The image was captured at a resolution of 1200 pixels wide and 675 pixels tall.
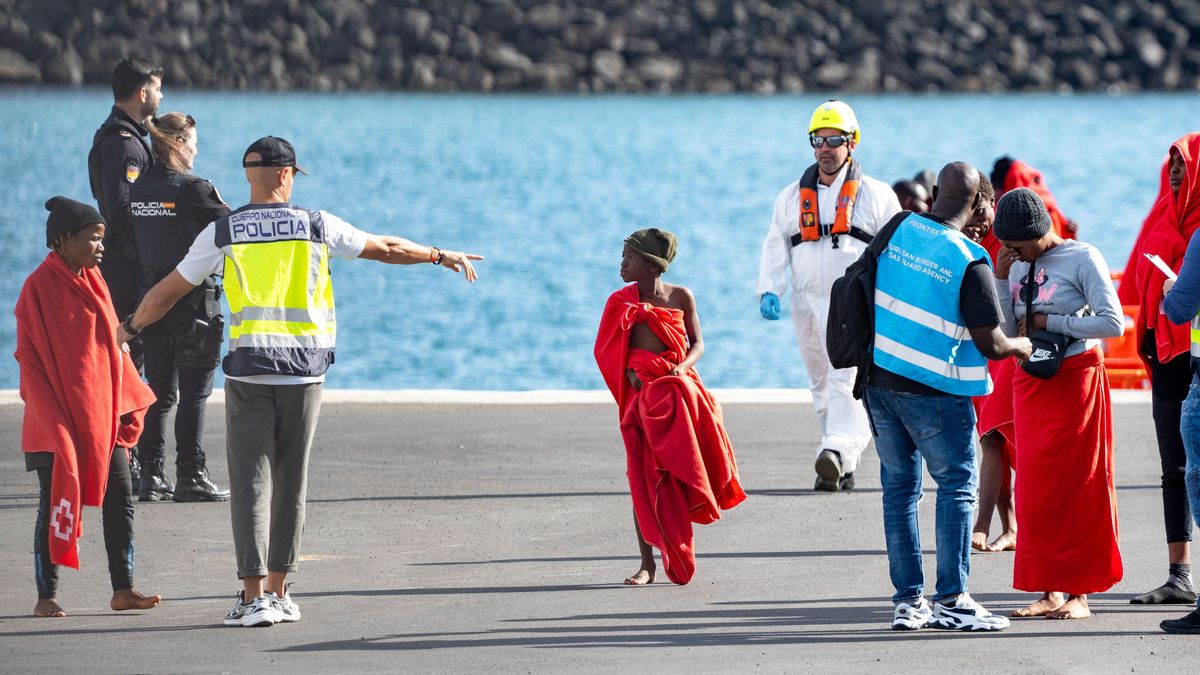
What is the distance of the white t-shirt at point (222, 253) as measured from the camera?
25.1ft

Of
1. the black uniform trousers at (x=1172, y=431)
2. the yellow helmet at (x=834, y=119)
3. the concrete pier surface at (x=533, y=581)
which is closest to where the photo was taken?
the concrete pier surface at (x=533, y=581)

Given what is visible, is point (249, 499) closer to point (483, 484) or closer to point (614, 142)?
point (483, 484)

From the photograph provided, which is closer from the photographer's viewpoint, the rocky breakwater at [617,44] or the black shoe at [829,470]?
the black shoe at [829,470]

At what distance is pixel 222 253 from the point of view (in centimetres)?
768

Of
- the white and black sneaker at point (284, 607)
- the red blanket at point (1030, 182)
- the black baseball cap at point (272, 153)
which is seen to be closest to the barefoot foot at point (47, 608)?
the white and black sneaker at point (284, 607)

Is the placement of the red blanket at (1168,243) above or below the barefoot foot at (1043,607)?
above

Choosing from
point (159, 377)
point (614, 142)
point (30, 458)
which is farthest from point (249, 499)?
point (614, 142)

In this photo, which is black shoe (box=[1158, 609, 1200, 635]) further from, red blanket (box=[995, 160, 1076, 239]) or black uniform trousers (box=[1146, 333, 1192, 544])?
red blanket (box=[995, 160, 1076, 239])

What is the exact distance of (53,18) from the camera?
106 m

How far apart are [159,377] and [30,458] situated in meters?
2.76

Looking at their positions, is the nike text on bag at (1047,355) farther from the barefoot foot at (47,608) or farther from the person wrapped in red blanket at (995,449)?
the barefoot foot at (47,608)

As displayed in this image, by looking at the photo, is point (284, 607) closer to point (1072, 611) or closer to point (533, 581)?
point (533, 581)

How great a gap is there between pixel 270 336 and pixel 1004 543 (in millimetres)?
3845

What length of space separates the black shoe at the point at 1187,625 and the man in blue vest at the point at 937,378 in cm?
64
